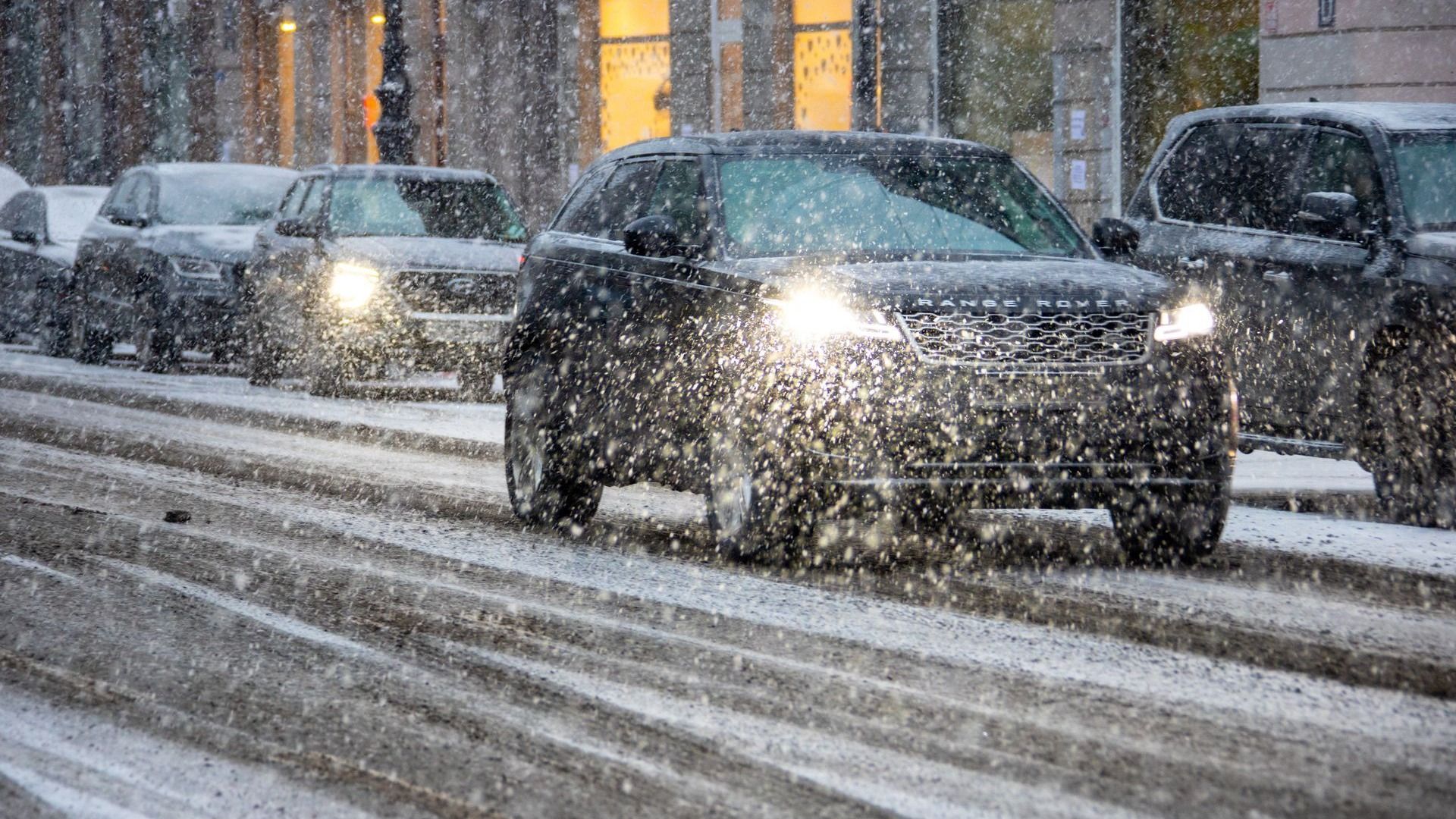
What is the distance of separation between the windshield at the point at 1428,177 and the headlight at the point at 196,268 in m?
11.8

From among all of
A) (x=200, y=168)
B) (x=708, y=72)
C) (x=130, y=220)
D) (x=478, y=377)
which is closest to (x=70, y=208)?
(x=200, y=168)

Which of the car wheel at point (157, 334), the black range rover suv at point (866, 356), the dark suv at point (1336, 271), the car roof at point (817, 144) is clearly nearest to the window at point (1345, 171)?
the dark suv at point (1336, 271)

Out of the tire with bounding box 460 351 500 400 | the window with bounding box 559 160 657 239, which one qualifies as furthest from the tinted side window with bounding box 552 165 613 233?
the tire with bounding box 460 351 500 400

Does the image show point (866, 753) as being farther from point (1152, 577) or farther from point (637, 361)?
point (637, 361)

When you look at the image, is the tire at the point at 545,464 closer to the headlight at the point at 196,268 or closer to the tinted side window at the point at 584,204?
the tinted side window at the point at 584,204

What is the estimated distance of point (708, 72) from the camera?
88.4 feet

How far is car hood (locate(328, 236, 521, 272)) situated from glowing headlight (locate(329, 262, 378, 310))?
0.08 metres

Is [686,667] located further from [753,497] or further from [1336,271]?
[1336,271]

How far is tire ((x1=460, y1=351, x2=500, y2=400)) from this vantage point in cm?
1673

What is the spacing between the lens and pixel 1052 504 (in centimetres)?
802

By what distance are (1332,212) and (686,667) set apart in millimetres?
4723

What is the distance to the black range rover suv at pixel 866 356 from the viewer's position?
7875 mm

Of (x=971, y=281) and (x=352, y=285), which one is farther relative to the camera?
(x=352, y=285)

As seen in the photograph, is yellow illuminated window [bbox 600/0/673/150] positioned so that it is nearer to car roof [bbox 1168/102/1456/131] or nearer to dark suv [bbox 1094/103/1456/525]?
car roof [bbox 1168/102/1456/131]
